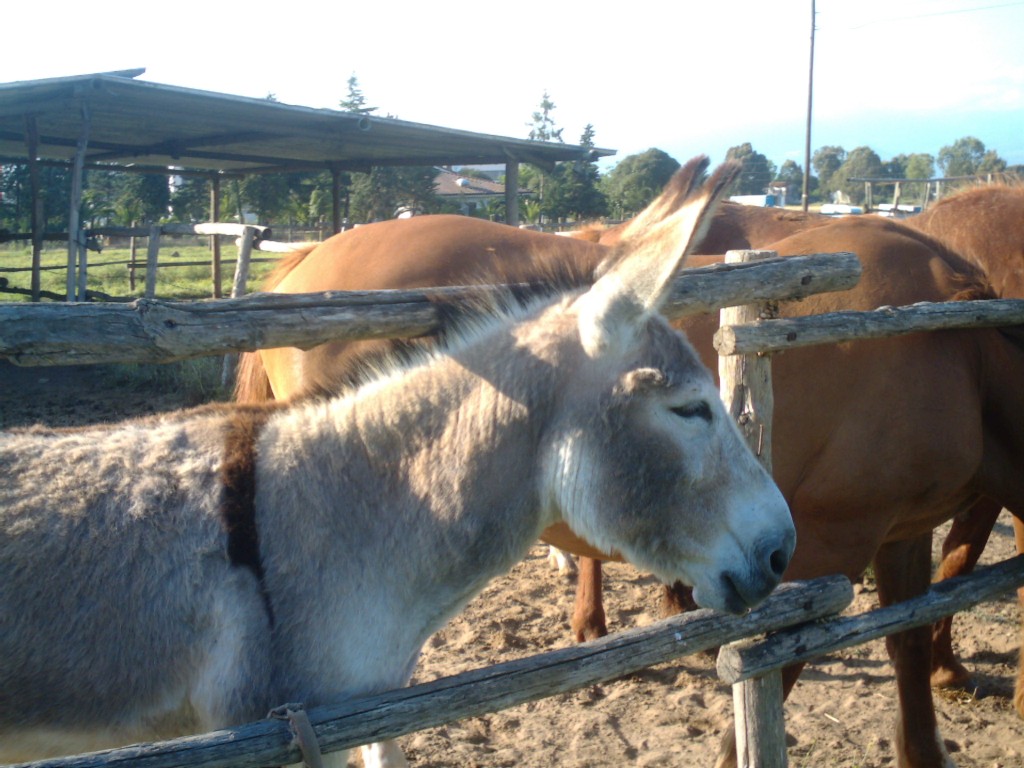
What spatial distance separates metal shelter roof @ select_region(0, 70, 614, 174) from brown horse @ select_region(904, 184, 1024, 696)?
7.72m

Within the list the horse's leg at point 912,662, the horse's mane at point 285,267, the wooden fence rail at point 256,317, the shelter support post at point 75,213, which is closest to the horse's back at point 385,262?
the horse's mane at point 285,267

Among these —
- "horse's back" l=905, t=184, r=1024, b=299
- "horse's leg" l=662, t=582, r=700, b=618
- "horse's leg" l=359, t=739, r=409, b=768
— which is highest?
"horse's back" l=905, t=184, r=1024, b=299

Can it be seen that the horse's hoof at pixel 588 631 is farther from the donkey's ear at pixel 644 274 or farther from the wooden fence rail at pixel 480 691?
the donkey's ear at pixel 644 274

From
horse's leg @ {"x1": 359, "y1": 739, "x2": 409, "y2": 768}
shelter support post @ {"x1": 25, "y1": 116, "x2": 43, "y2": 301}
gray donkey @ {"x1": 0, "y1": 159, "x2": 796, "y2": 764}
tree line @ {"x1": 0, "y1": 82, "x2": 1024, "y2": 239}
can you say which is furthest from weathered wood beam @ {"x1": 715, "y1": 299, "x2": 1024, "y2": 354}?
tree line @ {"x1": 0, "y1": 82, "x2": 1024, "y2": 239}

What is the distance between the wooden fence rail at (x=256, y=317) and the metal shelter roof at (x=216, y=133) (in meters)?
7.82

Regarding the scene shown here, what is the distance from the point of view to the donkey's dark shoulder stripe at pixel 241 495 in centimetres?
203

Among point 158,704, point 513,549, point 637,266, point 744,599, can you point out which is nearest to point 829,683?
point 744,599

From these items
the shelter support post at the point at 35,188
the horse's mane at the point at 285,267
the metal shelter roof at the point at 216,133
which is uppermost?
the metal shelter roof at the point at 216,133

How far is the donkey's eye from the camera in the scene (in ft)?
7.42

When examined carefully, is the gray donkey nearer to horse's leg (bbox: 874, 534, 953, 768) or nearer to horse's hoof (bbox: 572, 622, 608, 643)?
horse's leg (bbox: 874, 534, 953, 768)

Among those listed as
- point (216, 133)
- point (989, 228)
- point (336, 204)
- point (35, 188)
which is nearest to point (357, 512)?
point (989, 228)

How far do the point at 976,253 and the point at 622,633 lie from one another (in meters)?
3.04

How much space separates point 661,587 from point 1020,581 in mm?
2264

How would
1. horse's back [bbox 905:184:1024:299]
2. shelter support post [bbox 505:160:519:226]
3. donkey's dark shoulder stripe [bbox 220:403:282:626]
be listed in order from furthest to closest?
shelter support post [bbox 505:160:519:226] < horse's back [bbox 905:184:1024:299] < donkey's dark shoulder stripe [bbox 220:403:282:626]
